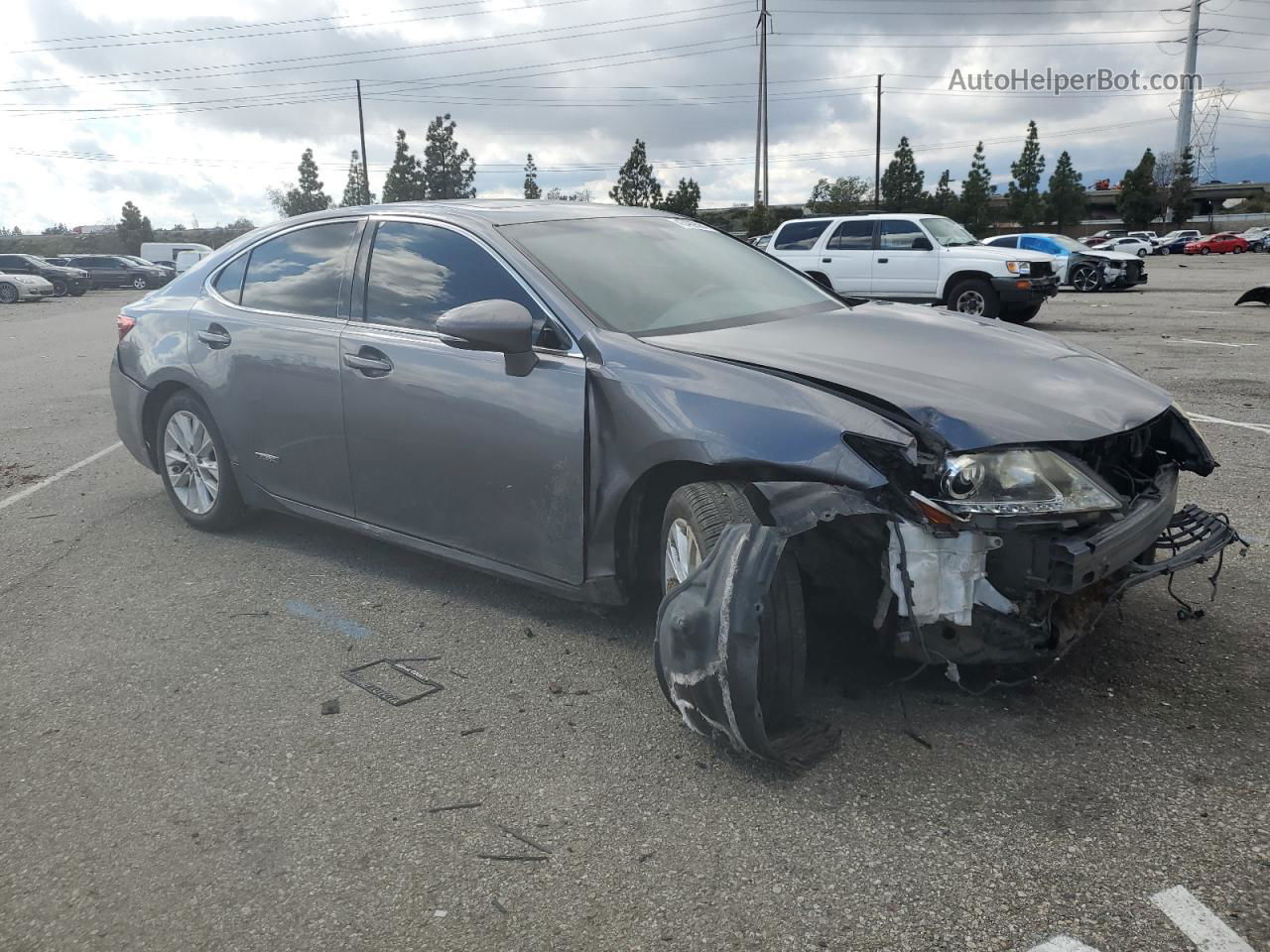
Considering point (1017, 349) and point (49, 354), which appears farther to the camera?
point (49, 354)

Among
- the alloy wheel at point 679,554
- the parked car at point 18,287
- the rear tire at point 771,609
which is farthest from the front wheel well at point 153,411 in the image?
the parked car at point 18,287

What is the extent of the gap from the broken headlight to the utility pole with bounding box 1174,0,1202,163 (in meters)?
93.0

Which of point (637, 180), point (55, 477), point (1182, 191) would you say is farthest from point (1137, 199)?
point (55, 477)

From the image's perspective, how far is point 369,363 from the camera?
14.1 feet

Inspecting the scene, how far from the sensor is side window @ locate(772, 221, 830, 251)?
18.2m

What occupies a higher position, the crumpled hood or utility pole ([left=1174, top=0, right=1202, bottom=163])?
utility pole ([left=1174, top=0, right=1202, bottom=163])

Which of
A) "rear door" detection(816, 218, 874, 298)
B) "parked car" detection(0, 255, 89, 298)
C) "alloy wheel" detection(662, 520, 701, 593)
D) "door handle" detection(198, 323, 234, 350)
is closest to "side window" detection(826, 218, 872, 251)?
"rear door" detection(816, 218, 874, 298)

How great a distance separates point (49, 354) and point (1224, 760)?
661 inches

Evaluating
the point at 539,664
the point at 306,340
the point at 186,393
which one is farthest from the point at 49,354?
the point at 539,664

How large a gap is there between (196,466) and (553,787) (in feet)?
10.8

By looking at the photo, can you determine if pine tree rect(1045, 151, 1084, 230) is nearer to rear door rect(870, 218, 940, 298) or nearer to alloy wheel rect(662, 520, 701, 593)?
rear door rect(870, 218, 940, 298)

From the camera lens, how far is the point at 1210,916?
2.32 meters

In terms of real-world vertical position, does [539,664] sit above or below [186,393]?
below

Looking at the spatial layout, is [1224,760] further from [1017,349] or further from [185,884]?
[185,884]
